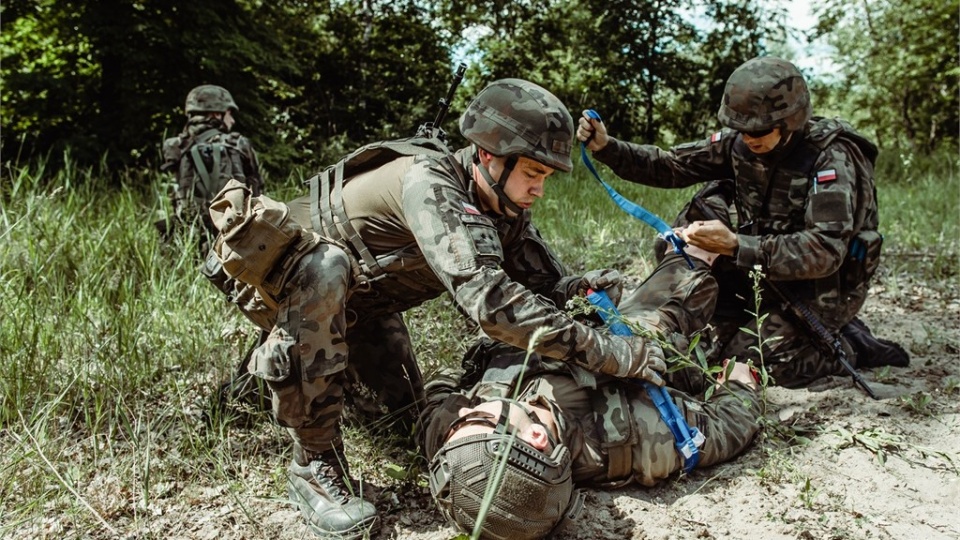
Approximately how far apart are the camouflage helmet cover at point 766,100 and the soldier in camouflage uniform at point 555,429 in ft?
2.74

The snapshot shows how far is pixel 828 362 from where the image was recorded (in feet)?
11.9

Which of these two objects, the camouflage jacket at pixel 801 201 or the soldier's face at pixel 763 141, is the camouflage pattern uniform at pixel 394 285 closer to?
the camouflage jacket at pixel 801 201

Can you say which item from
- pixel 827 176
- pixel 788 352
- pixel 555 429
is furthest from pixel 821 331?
pixel 555 429

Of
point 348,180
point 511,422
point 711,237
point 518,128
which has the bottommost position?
point 511,422

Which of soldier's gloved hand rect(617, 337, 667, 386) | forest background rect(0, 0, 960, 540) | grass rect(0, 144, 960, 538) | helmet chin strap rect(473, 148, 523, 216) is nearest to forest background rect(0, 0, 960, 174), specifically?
forest background rect(0, 0, 960, 540)

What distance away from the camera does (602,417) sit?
2654 mm

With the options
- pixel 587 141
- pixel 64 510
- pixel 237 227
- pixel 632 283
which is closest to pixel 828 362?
pixel 632 283

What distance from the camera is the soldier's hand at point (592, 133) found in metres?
3.77

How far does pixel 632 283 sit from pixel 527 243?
1.70 meters

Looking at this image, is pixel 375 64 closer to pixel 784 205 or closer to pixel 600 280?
pixel 784 205

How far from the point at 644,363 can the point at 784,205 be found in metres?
1.59

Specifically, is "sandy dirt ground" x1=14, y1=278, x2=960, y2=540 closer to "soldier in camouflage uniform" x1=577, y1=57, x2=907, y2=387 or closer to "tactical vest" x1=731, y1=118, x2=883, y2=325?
"soldier in camouflage uniform" x1=577, y1=57, x2=907, y2=387

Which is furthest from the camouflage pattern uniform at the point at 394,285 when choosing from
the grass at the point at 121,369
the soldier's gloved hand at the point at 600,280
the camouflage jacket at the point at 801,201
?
the camouflage jacket at the point at 801,201

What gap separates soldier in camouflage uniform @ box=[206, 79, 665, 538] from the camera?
2404 millimetres
